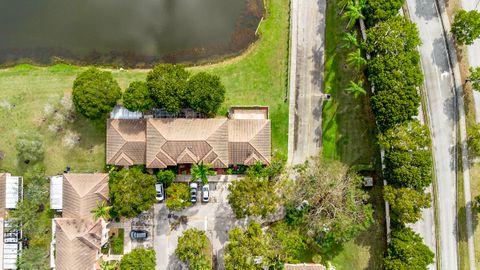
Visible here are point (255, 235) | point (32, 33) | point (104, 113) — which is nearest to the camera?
point (255, 235)

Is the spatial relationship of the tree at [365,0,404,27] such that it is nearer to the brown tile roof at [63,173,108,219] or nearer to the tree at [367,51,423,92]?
the tree at [367,51,423,92]

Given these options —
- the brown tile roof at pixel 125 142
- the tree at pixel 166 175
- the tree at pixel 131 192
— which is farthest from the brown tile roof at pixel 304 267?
the brown tile roof at pixel 125 142

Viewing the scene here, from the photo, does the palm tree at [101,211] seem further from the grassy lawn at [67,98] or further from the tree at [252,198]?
the tree at [252,198]

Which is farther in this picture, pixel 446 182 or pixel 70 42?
pixel 70 42

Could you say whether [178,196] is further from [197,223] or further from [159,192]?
[197,223]

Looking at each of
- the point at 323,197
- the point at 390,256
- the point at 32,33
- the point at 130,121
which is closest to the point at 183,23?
the point at 130,121

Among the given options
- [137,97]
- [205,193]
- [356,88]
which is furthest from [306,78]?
[137,97]

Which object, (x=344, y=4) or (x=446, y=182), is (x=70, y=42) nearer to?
(x=344, y=4)

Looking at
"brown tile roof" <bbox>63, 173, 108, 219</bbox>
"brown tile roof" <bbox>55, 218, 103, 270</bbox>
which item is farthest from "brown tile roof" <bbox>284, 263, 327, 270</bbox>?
"brown tile roof" <bbox>63, 173, 108, 219</bbox>
